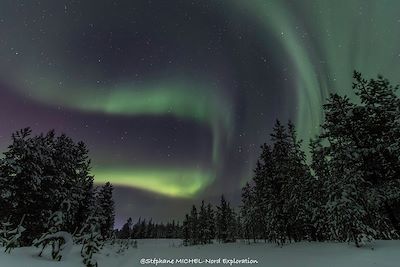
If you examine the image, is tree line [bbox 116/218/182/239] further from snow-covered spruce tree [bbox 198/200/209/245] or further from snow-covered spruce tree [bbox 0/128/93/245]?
snow-covered spruce tree [bbox 0/128/93/245]

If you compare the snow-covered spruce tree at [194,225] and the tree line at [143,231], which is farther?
the tree line at [143,231]

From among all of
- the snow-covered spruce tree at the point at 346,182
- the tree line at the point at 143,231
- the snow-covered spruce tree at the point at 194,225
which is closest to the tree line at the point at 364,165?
the snow-covered spruce tree at the point at 346,182

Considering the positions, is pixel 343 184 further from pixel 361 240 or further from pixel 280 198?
pixel 280 198

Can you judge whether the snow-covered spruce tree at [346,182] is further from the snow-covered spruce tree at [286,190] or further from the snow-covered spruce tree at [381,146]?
the snow-covered spruce tree at [286,190]

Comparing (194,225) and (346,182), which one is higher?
(194,225)

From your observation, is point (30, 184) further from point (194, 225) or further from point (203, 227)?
point (194, 225)

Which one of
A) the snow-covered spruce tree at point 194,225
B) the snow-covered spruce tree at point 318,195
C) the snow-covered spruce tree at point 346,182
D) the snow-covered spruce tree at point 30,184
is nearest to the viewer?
the snow-covered spruce tree at point 346,182

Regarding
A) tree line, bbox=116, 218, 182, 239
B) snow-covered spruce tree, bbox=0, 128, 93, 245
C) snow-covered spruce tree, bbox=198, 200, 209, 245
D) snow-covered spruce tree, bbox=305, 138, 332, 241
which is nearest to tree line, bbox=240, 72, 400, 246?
snow-covered spruce tree, bbox=305, 138, 332, 241

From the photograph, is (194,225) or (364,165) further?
(194,225)

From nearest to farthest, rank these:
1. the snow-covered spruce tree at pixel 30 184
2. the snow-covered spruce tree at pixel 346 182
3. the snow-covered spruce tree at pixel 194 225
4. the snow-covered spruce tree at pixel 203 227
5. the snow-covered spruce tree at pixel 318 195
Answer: the snow-covered spruce tree at pixel 346 182, the snow-covered spruce tree at pixel 30 184, the snow-covered spruce tree at pixel 318 195, the snow-covered spruce tree at pixel 203 227, the snow-covered spruce tree at pixel 194 225

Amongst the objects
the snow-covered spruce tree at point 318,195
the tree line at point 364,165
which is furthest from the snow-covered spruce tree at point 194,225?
the tree line at point 364,165

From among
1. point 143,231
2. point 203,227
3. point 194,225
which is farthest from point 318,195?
point 143,231

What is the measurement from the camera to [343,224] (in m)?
18.4

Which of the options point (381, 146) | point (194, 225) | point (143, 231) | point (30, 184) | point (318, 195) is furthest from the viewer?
point (143, 231)
